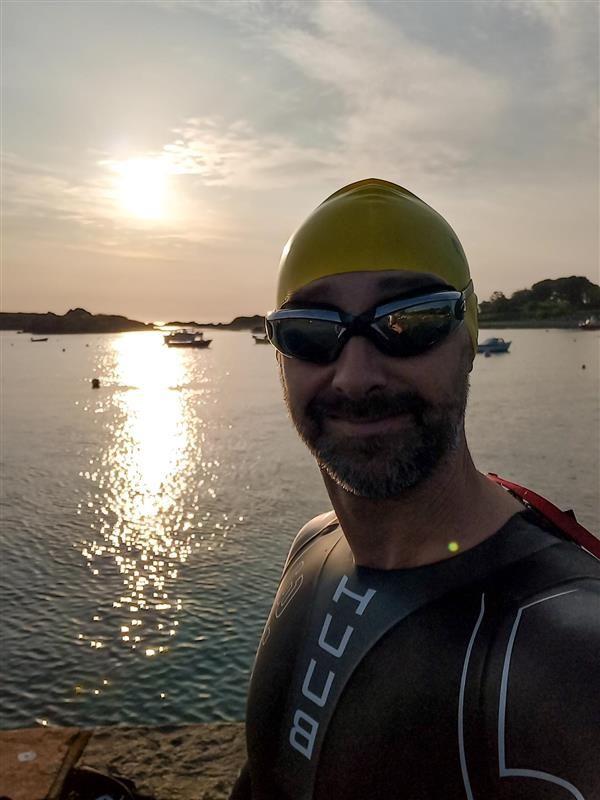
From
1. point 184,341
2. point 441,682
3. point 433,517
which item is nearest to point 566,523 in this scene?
point 433,517

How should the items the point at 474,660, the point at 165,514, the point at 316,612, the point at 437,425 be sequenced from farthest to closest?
the point at 165,514 < the point at 316,612 < the point at 437,425 < the point at 474,660

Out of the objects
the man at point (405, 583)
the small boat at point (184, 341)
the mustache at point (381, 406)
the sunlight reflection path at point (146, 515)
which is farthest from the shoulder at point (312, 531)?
the small boat at point (184, 341)

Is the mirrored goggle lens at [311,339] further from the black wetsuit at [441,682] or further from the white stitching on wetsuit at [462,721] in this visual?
the white stitching on wetsuit at [462,721]

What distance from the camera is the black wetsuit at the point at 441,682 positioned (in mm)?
1821

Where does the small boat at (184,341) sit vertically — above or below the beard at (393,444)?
above

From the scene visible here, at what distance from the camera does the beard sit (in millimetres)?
2477

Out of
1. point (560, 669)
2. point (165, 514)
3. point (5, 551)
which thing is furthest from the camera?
point (165, 514)

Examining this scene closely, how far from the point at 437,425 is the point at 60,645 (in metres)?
12.8

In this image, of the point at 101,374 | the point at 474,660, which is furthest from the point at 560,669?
the point at 101,374

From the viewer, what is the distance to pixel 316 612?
9.09 ft

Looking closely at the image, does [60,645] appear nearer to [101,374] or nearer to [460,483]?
[460,483]

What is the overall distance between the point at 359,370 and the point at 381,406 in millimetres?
184

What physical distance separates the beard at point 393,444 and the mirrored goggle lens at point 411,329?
196 mm

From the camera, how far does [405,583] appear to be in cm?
246
